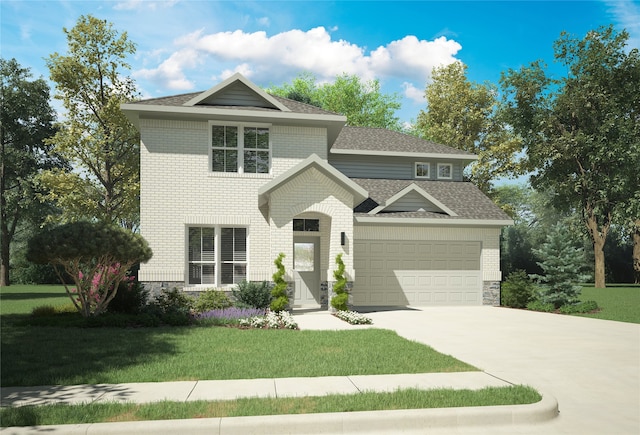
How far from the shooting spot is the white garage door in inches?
784

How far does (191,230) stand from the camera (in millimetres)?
17406

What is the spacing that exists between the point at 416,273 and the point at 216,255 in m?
8.22

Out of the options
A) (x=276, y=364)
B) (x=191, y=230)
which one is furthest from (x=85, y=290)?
(x=276, y=364)

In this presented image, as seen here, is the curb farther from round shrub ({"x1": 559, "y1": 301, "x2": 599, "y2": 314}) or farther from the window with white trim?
round shrub ({"x1": 559, "y1": 301, "x2": 599, "y2": 314})

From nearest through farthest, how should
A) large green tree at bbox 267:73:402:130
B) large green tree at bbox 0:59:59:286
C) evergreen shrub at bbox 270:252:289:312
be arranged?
evergreen shrub at bbox 270:252:289:312 → large green tree at bbox 0:59:59:286 → large green tree at bbox 267:73:402:130

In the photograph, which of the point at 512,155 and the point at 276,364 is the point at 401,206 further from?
the point at 512,155

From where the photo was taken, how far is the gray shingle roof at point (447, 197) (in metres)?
20.4

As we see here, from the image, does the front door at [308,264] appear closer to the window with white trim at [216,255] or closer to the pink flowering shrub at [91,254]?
the window with white trim at [216,255]

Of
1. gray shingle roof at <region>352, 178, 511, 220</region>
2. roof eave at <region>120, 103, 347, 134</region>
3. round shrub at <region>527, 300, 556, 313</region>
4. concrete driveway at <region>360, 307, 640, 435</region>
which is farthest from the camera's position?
gray shingle roof at <region>352, 178, 511, 220</region>

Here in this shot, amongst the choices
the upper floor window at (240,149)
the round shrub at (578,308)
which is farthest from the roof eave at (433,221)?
the upper floor window at (240,149)

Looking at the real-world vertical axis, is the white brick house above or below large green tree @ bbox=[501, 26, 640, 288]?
below

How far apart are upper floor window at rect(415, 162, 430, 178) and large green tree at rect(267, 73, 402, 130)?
24227 millimetres

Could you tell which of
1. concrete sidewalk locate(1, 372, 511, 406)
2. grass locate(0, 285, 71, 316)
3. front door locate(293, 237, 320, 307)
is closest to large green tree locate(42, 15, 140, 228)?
grass locate(0, 285, 71, 316)

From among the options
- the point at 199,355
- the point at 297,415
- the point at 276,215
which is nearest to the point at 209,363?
the point at 199,355
